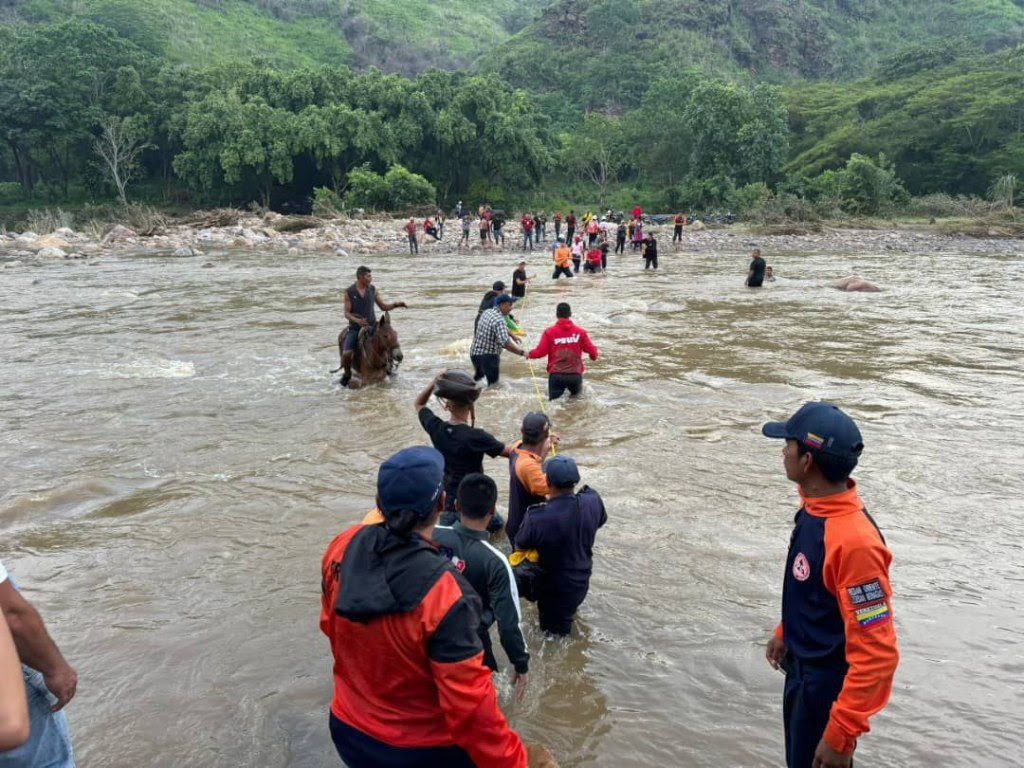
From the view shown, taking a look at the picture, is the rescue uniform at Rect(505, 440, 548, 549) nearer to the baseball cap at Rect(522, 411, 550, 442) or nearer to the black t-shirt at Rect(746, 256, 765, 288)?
the baseball cap at Rect(522, 411, 550, 442)

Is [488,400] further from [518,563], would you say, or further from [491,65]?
[491,65]

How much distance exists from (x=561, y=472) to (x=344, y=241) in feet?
106

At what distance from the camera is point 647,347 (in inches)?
511

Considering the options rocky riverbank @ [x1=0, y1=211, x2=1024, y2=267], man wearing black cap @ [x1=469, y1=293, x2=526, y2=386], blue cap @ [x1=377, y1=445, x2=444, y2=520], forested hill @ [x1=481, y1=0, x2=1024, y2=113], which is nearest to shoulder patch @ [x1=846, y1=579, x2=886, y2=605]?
blue cap @ [x1=377, y1=445, x2=444, y2=520]

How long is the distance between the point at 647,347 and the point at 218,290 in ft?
44.3

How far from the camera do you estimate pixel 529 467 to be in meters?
4.43

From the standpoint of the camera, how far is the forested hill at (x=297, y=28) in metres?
76.6

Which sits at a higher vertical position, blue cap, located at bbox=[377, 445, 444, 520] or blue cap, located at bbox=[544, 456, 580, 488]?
blue cap, located at bbox=[377, 445, 444, 520]

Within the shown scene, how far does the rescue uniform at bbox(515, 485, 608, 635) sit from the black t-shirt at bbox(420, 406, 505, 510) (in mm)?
704

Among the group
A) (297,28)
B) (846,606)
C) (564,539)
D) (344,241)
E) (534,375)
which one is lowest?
(534,375)

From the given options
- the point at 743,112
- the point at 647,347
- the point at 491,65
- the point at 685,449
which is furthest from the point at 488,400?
the point at 491,65

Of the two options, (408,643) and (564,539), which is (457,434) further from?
(408,643)

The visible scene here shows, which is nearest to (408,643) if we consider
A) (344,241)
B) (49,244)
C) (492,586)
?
(492,586)

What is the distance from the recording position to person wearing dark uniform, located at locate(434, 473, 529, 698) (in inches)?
114
